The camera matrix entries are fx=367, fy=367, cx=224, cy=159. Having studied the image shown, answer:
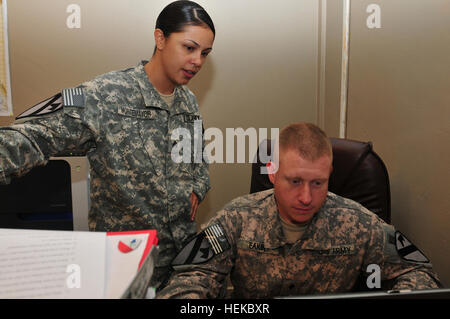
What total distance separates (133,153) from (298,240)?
2.02 ft

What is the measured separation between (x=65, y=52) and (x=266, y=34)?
3.68ft

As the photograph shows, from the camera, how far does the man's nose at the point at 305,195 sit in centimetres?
98

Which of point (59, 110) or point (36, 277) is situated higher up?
point (59, 110)

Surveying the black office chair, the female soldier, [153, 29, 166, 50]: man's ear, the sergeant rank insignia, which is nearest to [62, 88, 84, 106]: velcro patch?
the female soldier

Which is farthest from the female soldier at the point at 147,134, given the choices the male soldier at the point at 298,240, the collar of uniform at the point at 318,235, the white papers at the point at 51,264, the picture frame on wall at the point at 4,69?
the picture frame on wall at the point at 4,69

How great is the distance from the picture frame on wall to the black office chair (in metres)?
1.70

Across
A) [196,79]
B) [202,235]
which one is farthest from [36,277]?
[196,79]

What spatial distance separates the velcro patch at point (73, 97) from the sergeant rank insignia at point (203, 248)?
1.76ft

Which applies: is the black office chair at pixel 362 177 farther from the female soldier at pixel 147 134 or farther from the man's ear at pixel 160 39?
the man's ear at pixel 160 39

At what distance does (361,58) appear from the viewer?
171 cm

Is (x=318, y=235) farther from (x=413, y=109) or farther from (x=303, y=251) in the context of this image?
(x=413, y=109)

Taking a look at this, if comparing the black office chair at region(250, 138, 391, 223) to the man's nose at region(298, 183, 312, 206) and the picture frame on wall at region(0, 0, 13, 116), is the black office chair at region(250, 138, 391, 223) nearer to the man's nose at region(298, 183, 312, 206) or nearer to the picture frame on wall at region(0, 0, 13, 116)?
the man's nose at region(298, 183, 312, 206)

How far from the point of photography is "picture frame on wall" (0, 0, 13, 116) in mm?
1911
